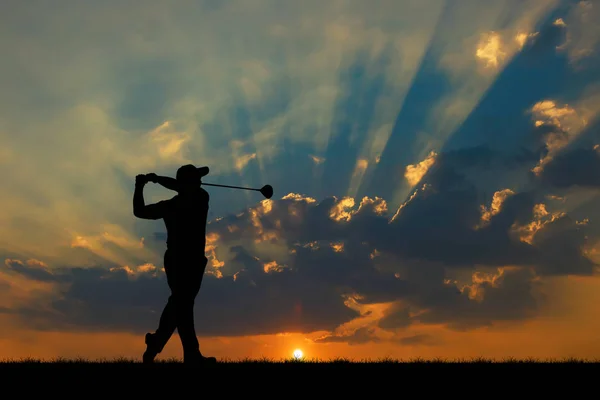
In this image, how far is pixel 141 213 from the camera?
15.3 metres

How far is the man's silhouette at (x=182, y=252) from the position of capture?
15.2m

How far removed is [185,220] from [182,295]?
5.37ft

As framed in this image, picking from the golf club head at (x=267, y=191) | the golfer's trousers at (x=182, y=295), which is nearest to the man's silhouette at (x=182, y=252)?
the golfer's trousers at (x=182, y=295)

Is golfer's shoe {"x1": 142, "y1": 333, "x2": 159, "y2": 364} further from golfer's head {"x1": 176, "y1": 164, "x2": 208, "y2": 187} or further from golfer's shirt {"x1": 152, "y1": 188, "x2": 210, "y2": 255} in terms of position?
golfer's head {"x1": 176, "y1": 164, "x2": 208, "y2": 187}

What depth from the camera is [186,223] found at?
1516 cm

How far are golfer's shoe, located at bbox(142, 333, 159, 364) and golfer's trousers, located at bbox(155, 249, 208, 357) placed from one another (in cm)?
14

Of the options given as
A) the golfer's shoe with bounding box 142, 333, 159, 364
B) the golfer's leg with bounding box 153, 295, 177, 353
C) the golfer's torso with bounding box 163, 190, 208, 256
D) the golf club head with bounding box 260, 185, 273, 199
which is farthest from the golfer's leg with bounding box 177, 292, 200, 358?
the golf club head with bounding box 260, 185, 273, 199
